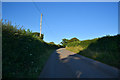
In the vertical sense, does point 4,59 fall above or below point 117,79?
above

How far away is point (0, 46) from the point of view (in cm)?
294

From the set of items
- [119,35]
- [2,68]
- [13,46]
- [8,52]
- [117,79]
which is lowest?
[117,79]

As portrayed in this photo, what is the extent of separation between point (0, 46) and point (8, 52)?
43cm

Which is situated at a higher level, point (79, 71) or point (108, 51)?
point (108, 51)

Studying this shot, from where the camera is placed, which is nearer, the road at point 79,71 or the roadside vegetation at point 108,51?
the road at point 79,71

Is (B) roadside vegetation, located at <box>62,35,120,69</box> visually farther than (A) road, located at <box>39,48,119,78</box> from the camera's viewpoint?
Yes

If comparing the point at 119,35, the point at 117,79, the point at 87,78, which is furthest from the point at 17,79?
the point at 119,35

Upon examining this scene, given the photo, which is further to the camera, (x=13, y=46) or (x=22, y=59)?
(x=22, y=59)

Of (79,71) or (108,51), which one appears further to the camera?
(108,51)

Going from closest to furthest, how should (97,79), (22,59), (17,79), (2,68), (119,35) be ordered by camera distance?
(2,68), (17,79), (97,79), (22,59), (119,35)

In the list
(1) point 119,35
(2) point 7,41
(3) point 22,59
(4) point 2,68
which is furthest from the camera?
(1) point 119,35

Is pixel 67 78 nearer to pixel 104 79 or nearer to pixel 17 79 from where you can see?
pixel 104 79

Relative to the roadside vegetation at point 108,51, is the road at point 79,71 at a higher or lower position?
lower

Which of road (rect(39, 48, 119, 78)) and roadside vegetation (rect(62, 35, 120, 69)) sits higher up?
roadside vegetation (rect(62, 35, 120, 69))
